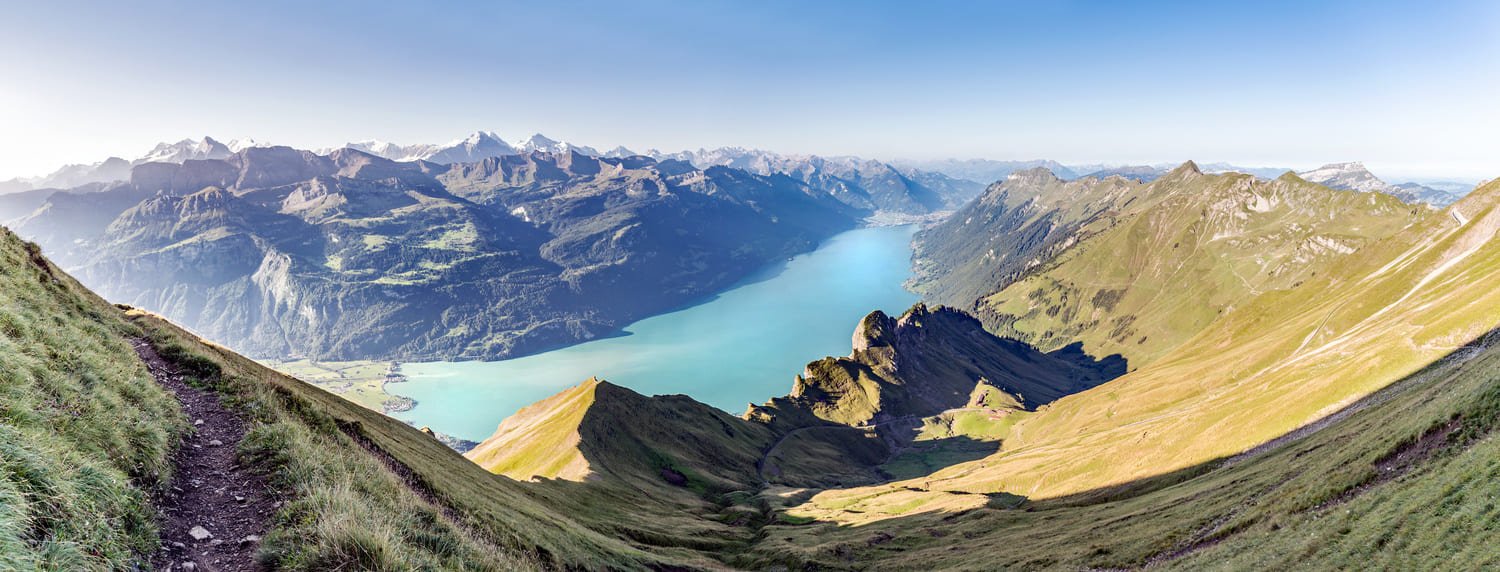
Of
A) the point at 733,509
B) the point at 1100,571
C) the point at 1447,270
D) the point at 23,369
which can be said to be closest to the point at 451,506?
the point at 23,369

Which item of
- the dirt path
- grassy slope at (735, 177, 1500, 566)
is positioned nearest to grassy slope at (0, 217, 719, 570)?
the dirt path

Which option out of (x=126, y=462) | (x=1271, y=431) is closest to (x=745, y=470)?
(x=1271, y=431)

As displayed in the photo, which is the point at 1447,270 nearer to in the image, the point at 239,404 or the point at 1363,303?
the point at 1363,303

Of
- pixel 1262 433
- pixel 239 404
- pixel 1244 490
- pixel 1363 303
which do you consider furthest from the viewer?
pixel 1363 303

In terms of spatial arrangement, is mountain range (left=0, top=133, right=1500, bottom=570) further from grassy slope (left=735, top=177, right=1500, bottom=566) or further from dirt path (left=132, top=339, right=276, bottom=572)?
grassy slope (left=735, top=177, right=1500, bottom=566)

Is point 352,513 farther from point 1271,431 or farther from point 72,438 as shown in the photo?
point 1271,431

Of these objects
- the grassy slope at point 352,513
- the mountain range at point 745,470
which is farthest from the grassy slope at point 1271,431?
the grassy slope at point 352,513

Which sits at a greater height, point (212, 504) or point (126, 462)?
point (126, 462)

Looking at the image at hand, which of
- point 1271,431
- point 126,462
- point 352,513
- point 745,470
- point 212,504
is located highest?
point 126,462

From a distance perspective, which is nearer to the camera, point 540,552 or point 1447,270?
point 540,552
